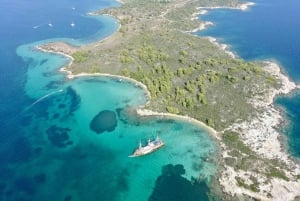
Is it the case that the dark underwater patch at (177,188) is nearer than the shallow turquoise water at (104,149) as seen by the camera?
Yes

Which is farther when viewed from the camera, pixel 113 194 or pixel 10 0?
pixel 10 0

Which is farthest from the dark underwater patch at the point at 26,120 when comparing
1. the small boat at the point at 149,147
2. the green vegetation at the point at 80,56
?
the green vegetation at the point at 80,56

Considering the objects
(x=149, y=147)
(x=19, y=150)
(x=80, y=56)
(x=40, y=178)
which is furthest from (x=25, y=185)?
(x=80, y=56)

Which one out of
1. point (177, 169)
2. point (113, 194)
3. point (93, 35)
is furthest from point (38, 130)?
point (93, 35)

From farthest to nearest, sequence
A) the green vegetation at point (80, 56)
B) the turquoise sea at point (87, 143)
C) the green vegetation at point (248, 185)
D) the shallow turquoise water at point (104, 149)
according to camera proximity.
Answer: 1. the green vegetation at point (80, 56)
2. the shallow turquoise water at point (104, 149)
3. the turquoise sea at point (87, 143)
4. the green vegetation at point (248, 185)

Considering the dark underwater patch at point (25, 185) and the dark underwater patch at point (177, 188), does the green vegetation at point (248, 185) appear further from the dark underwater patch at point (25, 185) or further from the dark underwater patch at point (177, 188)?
the dark underwater patch at point (25, 185)

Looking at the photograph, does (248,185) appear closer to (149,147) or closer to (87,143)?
(149,147)

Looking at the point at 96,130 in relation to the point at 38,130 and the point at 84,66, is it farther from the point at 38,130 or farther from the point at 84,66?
the point at 84,66
